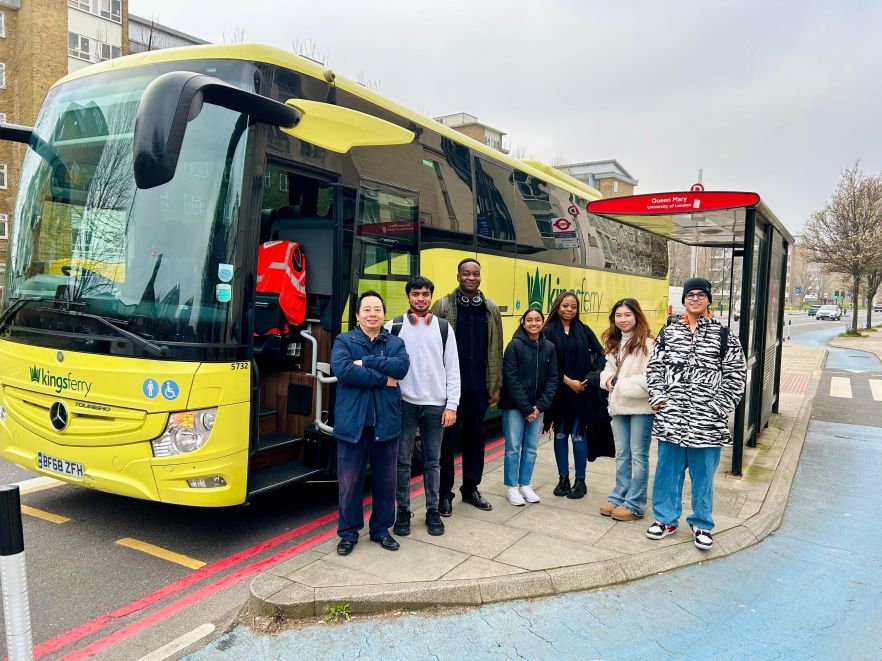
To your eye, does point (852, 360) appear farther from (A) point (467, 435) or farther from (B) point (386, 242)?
(B) point (386, 242)

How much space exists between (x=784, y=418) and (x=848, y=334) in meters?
28.6

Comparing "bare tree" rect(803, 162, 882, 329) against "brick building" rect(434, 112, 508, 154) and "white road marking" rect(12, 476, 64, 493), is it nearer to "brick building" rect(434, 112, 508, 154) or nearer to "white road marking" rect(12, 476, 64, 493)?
"brick building" rect(434, 112, 508, 154)

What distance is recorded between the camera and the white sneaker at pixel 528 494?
566cm

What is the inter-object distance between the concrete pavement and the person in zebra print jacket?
35 cm

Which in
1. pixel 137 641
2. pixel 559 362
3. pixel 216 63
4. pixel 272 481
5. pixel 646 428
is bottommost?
pixel 137 641

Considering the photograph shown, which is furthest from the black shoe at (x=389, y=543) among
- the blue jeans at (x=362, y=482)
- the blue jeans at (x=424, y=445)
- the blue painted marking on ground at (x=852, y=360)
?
the blue painted marking on ground at (x=852, y=360)

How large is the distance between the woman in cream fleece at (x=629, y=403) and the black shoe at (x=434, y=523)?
145 centimetres

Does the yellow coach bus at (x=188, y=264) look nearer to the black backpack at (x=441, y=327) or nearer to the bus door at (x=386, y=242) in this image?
the bus door at (x=386, y=242)

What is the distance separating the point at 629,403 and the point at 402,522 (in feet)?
6.46

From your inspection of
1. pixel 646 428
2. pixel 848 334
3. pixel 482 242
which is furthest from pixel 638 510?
pixel 848 334

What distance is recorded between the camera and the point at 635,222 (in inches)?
307

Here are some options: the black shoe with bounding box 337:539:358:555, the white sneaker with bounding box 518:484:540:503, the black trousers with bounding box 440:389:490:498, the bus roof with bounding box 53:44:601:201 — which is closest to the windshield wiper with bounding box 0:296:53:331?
the bus roof with bounding box 53:44:601:201

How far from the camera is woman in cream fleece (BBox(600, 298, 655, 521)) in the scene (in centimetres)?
509

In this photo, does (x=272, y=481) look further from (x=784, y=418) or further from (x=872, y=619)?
(x=784, y=418)
